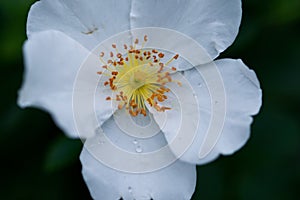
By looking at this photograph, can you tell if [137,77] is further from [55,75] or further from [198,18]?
[55,75]

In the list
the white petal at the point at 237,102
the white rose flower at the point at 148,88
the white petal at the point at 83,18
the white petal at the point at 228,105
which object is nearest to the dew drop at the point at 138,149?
the white rose flower at the point at 148,88

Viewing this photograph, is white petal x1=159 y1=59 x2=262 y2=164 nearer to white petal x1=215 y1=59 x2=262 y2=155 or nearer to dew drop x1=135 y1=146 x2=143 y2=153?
white petal x1=215 y1=59 x2=262 y2=155

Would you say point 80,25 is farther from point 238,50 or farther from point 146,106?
point 238,50

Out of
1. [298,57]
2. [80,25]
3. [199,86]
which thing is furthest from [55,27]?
[298,57]

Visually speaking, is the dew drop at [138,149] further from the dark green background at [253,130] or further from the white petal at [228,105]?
the dark green background at [253,130]

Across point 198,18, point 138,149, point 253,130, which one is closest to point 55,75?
point 138,149

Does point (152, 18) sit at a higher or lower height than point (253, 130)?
higher
